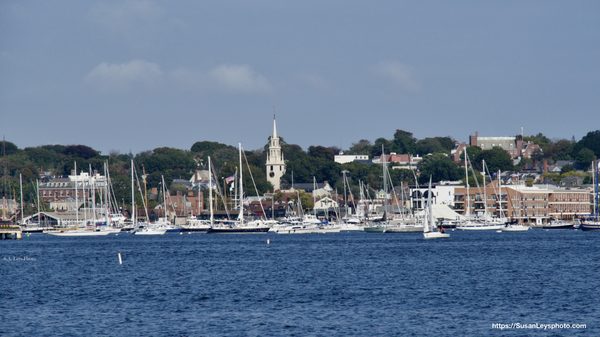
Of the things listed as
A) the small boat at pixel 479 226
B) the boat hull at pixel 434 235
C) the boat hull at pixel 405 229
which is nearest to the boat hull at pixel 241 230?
the boat hull at pixel 405 229

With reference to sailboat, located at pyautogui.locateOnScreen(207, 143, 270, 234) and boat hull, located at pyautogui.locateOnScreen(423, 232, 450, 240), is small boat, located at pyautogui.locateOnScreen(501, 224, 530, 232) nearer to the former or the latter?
sailboat, located at pyautogui.locateOnScreen(207, 143, 270, 234)

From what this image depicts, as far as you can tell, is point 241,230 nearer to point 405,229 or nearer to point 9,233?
point 405,229

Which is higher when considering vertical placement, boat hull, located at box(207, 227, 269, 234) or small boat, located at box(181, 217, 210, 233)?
small boat, located at box(181, 217, 210, 233)

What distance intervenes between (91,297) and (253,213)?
129m

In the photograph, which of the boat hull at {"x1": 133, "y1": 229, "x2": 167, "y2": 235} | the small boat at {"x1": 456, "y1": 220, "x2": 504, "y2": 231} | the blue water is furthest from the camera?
the small boat at {"x1": 456, "y1": 220, "x2": 504, "y2": 231}

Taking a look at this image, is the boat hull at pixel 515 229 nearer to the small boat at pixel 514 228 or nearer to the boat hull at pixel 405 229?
the small boat at pixel 514 228

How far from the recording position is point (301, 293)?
168 feet

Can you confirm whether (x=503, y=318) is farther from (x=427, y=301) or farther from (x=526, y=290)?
(x=526, y=290)

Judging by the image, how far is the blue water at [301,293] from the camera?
135ft

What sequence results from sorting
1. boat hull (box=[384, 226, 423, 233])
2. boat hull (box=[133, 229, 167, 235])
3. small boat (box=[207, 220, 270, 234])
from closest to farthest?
small boat (box=[207, 220, 270, 234]), boat hull (box=[384, 226, 423, 233]), boat hull (box=[133, 229, 167, 235])

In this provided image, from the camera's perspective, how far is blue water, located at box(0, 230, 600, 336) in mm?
41094

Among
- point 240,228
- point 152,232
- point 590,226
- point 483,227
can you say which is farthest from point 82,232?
point 590,226

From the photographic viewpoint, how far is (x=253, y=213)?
7067 inches

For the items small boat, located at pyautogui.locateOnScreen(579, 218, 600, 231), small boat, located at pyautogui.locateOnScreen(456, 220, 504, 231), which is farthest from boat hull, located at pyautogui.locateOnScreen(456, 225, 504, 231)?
small boat, located at pyautogui.locateOnScreen(579, 218, 600, 231)
